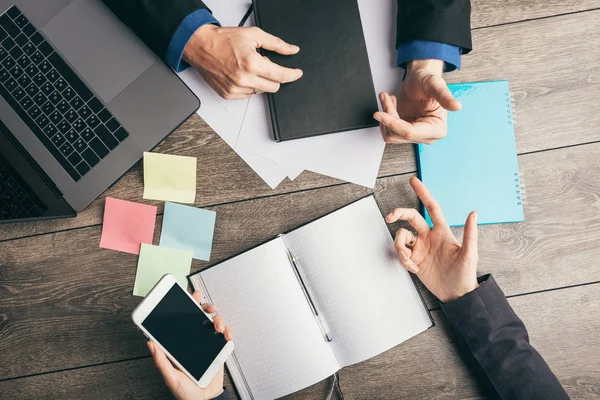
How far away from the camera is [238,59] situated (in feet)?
2.82

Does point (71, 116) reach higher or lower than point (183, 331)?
higher

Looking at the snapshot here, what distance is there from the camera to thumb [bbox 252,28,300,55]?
2.85 ft

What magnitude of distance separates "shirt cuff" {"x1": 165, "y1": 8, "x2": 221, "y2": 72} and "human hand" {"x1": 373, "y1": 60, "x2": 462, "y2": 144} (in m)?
0.35

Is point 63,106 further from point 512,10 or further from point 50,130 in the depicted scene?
point 512,10

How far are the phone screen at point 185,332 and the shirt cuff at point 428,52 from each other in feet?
1.96

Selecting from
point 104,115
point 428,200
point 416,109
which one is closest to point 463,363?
point 428,200

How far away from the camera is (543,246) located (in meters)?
0.95

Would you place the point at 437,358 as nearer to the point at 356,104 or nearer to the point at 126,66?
the point at 356,104

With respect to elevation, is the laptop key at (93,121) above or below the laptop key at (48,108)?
below

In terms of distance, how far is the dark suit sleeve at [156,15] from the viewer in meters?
0.84

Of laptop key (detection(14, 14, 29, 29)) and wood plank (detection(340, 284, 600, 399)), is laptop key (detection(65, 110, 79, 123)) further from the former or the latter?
wood plank (detection(340, 284, 600, 399))

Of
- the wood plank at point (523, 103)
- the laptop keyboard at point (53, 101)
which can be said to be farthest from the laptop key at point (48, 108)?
the wood plank at point (523, 103)

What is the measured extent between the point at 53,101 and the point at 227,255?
43 centimetres

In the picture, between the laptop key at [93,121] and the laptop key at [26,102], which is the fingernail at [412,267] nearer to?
the laptop key at [93,121]
